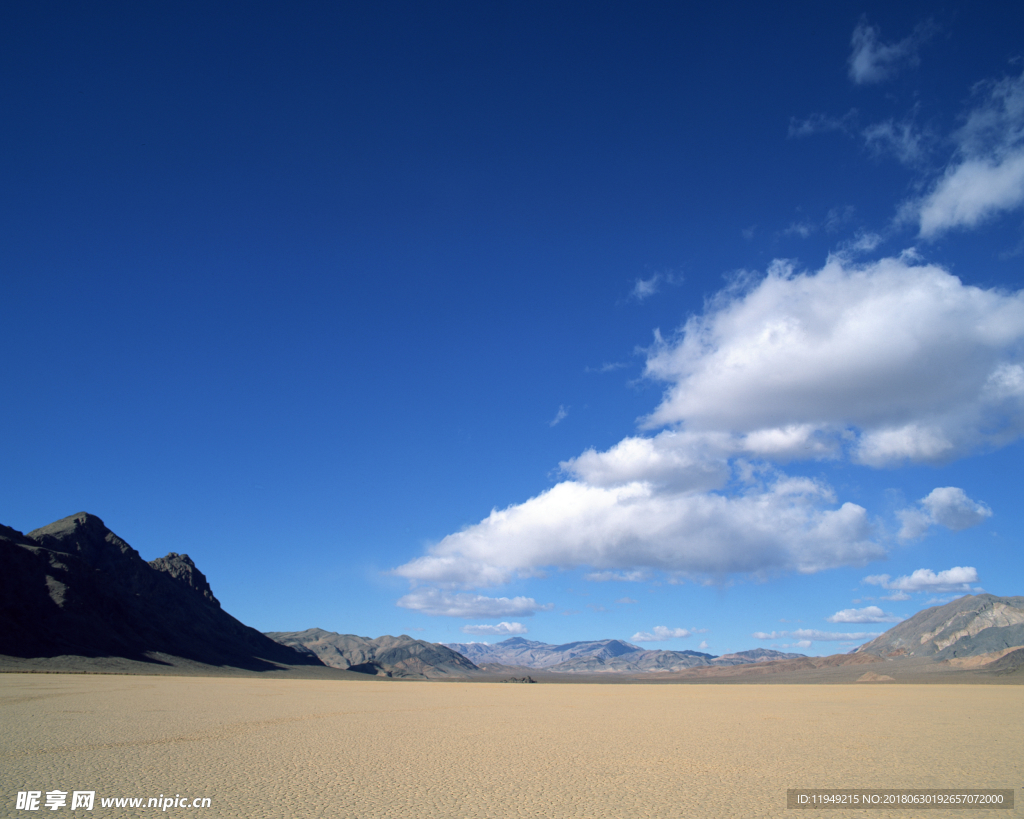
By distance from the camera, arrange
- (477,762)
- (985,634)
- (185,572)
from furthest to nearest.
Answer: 1. (985,634)
2. (185,572)
3. (477,762)

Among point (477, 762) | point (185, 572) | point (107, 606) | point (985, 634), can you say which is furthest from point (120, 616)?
point (985, 634)

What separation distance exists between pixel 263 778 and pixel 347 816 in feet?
13.4

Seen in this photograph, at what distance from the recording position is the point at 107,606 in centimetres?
9662

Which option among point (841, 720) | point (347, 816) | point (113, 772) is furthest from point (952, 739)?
point (113, 772)

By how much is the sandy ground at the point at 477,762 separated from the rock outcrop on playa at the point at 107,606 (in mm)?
71594

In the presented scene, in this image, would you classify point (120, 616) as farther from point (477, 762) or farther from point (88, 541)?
point (477, 762)

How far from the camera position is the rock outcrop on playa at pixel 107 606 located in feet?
268

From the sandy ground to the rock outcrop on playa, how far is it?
2819 inches

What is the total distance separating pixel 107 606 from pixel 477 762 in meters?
106

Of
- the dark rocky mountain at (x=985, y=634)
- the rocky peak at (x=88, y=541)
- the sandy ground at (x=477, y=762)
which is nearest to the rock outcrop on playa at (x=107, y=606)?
the rocky peak at (x=88, y=541)

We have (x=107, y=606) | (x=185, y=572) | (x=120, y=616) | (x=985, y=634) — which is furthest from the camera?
(x=985, y=634)

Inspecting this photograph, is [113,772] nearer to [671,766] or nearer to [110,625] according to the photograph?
[671,766]

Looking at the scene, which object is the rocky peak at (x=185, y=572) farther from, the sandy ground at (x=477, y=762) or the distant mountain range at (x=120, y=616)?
the sandy ground at (x=477, y=762)

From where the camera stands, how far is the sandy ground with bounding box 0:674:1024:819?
11383 mm
